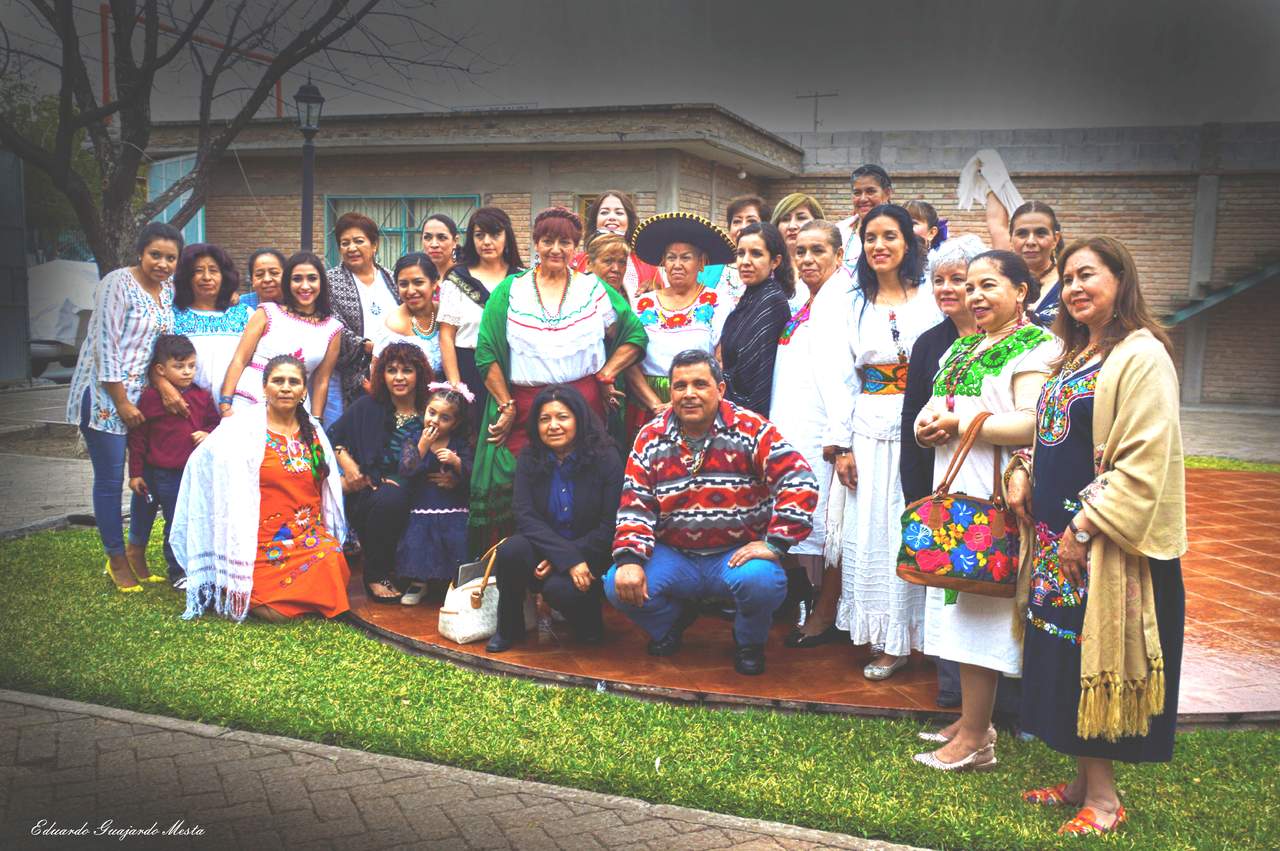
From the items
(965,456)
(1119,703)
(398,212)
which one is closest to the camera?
(1119,703)

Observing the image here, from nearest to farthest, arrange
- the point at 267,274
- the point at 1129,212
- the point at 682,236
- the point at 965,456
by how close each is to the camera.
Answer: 1. the point at 965,456
2. the point at 682,236
3. the point at 267,274
4. the point at 1129,212

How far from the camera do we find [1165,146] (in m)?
16.9

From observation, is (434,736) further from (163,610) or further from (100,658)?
(163,610)

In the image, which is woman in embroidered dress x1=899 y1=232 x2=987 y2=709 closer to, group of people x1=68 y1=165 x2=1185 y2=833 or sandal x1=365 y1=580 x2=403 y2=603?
group of people x1=68 y1=165 x2=1185 y2=833

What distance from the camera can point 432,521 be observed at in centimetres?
548

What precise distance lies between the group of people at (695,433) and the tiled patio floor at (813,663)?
5.4 inches

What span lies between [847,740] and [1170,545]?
1377mm

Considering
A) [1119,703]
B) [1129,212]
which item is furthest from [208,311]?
[1129,212]

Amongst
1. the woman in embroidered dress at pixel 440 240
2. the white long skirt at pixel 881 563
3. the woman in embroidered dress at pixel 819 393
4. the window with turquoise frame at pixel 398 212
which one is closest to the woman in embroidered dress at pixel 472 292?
the woman in embroidered dress at pixel 440 240

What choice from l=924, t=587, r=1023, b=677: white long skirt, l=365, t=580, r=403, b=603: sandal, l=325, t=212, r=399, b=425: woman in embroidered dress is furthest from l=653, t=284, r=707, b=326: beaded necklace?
l=924, t=587, r=1023, b=677: white long skirt

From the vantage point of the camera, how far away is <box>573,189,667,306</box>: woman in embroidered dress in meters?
5.71

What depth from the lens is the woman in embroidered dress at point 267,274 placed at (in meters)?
5.71

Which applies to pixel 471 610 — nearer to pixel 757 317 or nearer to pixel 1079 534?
pixel 757 317

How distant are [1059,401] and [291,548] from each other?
3713mm
